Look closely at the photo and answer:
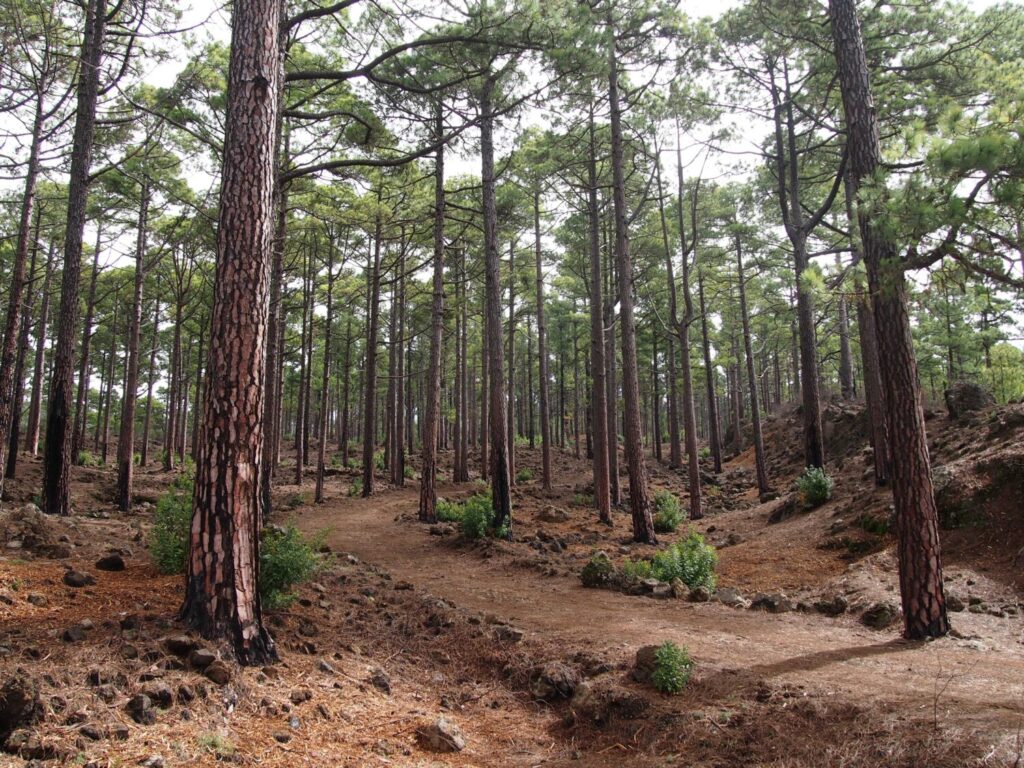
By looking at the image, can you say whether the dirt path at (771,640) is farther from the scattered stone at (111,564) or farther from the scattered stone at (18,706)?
the scattered stone at (18,706)

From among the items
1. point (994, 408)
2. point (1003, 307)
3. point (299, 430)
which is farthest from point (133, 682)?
point (1003, 307)

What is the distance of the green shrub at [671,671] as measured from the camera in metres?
4.30

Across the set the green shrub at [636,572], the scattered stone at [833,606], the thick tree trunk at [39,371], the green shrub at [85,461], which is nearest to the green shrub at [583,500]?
the green shrub at [636,572]

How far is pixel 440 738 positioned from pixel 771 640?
3.62 m

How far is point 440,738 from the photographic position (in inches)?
147

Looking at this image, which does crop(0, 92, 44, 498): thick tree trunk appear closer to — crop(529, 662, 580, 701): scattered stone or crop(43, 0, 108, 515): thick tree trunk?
crop(43, 0, 108, 515): thick tree trunk

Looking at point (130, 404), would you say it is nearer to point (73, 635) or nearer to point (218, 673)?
point (73, 635)

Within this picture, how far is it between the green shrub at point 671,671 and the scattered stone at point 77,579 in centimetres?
500

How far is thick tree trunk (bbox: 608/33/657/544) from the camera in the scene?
11.9 meters

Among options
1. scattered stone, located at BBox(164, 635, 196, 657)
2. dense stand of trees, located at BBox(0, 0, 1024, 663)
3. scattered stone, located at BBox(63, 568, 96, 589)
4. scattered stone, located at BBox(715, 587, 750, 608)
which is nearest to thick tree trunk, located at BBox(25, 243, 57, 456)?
dense stand of trees, located at BBox(0, 0, 1024, 663)

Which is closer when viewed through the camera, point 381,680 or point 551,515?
point 381,680

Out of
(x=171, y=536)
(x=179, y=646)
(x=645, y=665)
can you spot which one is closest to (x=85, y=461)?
(x=171, y=536)

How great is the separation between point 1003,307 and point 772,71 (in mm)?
17479

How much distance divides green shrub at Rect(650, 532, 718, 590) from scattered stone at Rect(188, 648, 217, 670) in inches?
241
